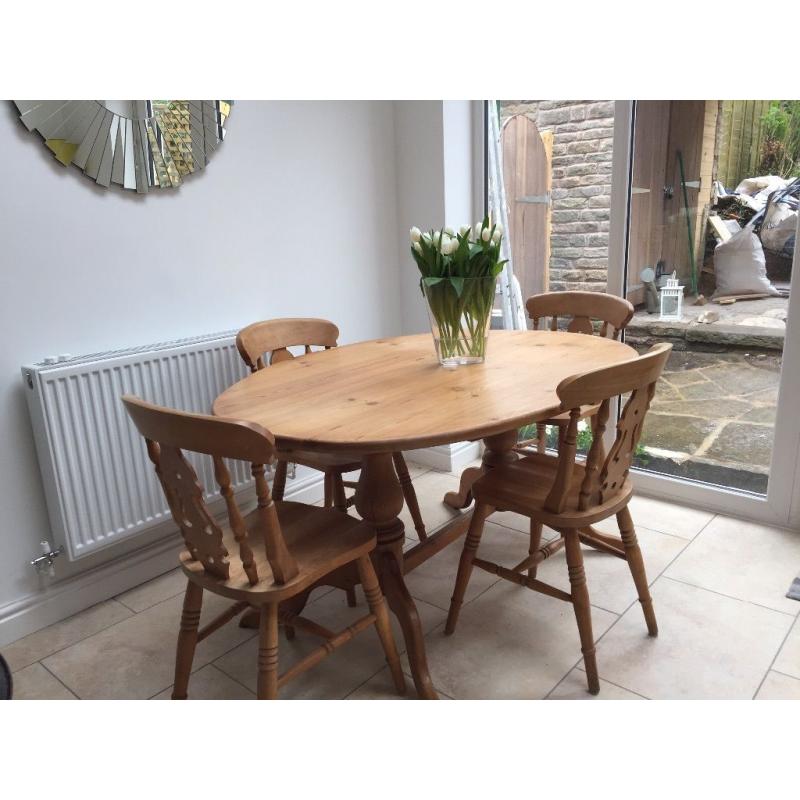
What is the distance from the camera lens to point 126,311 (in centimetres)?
232

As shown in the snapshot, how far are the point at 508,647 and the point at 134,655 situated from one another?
1.13 meters

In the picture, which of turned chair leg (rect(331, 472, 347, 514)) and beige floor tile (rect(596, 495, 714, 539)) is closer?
turned chair leg (rect(331, 472, 347, 514))

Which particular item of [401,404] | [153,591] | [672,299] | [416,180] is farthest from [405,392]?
[416,180]

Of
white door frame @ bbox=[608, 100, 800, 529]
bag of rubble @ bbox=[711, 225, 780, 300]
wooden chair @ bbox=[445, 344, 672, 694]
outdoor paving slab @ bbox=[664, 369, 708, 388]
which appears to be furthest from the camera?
outdoor paving slab @ bbox=[664, 369, 708, 388]

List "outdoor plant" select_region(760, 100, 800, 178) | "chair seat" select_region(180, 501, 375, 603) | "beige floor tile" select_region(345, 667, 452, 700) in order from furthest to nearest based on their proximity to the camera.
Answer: "outdoor plant" select_region(760, 100, 800, 178) → "beige floor tile" select_region(345, 667, 452, 700) → "chair seat" select_region(180, 501, 375, 603)

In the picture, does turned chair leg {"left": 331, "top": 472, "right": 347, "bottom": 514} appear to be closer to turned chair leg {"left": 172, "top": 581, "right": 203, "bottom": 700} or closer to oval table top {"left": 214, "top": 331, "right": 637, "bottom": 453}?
oval table top {"left": 214, "top": 331, "right": 637, "bottom": 453}

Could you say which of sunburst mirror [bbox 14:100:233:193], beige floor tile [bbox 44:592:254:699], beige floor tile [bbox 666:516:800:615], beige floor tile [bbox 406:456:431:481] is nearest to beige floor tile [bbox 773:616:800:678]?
beige floor tile [bbox 666:516:800:615]

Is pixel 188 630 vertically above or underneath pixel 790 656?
above

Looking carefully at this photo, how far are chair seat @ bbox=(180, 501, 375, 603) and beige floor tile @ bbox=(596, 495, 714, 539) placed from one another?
135 centimetres

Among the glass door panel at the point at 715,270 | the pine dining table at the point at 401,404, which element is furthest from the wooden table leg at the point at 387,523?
the glass door panel at the point at 715,270

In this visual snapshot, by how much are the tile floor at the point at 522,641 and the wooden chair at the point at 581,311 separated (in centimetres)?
64

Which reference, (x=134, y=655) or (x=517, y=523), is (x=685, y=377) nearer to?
(x=517, y=523)

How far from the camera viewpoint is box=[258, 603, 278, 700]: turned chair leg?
1.54m

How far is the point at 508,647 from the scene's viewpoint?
202 centimetres
